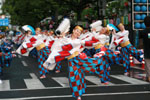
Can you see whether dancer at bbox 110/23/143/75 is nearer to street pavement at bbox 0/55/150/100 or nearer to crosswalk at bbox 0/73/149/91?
crosswalk at bbox 0/73/149/91

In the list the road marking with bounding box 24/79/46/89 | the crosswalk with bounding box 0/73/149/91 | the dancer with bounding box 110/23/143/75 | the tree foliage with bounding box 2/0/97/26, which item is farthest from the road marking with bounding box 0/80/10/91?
the tree foliage with bounding box 2/0/97/26

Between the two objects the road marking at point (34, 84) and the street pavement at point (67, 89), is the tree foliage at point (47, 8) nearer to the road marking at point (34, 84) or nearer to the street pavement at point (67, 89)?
the road marking at point (34, 84)

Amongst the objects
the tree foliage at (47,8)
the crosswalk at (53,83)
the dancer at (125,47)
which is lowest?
the crosswalk at (53,83)

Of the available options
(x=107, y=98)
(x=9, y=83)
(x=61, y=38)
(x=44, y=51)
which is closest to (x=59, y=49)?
(x=61, y=38)

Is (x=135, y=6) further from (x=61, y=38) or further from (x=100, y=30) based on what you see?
(x=61, y=38)

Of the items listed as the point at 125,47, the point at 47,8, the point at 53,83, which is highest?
the point at 47,8

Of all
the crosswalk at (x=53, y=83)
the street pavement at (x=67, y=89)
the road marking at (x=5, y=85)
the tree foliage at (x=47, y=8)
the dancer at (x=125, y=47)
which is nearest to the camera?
the street pavement at (x=67, y=89)

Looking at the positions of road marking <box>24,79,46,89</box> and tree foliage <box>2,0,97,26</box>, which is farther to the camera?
tree foliage <box>2,0,97,26</box>

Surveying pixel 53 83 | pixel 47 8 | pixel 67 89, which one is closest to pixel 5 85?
pixel 53 83

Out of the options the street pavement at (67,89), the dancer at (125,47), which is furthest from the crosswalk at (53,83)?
the dancer at (125,47)

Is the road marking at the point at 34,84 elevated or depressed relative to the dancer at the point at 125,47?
depressed

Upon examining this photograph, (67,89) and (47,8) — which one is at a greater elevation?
(47,8)

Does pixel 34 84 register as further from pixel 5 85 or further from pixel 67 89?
pixel 67 89

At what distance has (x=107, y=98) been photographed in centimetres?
927
